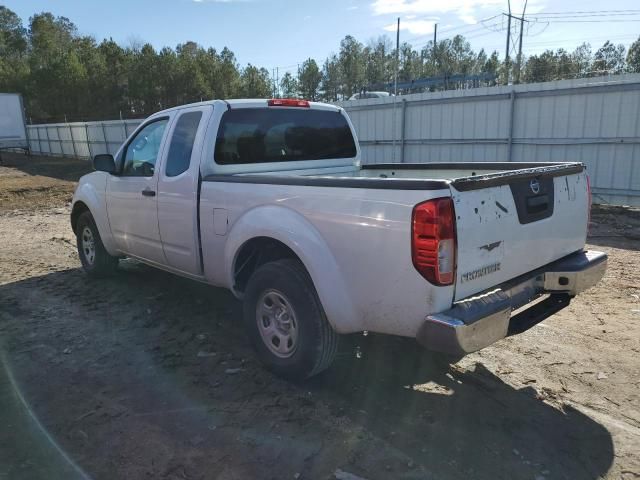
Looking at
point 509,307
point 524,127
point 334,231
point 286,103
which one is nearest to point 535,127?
point 524,127

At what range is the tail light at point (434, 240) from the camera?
258cm

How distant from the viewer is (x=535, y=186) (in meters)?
3.18

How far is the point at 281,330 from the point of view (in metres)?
3.54

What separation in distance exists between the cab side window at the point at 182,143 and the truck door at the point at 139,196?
0.64 ft

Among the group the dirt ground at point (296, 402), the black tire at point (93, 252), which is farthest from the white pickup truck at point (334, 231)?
the black tire at point (93, 252)

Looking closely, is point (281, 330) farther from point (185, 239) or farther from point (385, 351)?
point (185, 239)

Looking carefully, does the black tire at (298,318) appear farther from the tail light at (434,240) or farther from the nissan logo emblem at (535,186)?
the nissan logo emblem at (535,186)

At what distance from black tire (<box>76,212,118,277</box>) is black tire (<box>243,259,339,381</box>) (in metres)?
3.08

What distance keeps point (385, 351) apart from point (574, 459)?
1598 mm

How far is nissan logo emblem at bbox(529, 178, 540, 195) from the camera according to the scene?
10.3 ft

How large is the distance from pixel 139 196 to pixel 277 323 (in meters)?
2.23

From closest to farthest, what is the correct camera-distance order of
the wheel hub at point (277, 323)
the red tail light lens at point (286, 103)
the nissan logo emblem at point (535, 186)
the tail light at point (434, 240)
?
the tail light at point (434, 240), the nissan logo emblem at point (535, 186), the wheel hub at point (277, 323), the red tail light lens at point (286, 103)

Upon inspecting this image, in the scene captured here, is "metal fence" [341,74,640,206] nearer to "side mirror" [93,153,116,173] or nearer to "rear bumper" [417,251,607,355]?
"rear bumper" [417,251,607,355]

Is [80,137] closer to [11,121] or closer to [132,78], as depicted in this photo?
[11,121]
